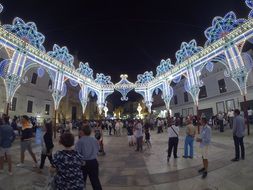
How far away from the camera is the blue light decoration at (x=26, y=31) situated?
1159cm

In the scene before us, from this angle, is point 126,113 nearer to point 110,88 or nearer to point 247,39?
point 110,88

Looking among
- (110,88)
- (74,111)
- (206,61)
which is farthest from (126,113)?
(206,61)

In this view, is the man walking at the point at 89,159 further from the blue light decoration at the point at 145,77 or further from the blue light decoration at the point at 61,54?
the blue light decoration at the point at 145,77

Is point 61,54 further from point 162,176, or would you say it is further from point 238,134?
point 238,134

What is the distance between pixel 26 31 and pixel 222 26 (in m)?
13.8

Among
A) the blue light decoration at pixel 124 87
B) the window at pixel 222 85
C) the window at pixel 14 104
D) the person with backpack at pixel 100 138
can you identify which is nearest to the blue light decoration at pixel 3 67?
the person with backpack at pixel 100 138

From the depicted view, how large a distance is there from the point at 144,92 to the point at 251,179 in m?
21.8

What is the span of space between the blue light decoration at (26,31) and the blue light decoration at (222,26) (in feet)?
42.3

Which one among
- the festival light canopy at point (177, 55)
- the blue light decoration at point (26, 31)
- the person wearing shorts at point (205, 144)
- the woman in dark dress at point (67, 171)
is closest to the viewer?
the woman in dark dress at point (67, 171)

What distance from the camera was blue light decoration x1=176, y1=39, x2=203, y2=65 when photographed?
627 inches

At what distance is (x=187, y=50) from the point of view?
54.6 feet

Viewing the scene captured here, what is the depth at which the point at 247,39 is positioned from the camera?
11.1m

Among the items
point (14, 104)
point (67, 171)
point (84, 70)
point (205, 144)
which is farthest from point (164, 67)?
point (67, 171)

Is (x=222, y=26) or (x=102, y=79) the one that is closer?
(x=222, y=26)
